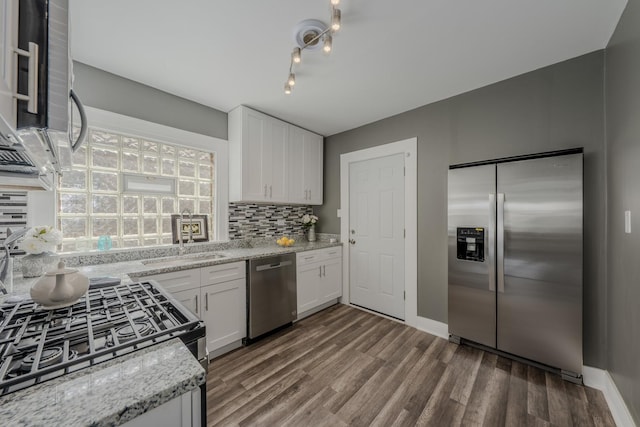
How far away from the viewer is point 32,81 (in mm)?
431

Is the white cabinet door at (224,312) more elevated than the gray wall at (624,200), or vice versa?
the gray wall at (624,200)

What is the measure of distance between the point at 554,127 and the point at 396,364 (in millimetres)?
2377

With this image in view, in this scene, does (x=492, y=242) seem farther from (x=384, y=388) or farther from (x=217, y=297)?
(x=217, y=297)

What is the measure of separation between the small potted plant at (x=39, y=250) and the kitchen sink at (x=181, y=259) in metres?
0.61

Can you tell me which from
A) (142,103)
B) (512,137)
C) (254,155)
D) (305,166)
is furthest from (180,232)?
(512,137)

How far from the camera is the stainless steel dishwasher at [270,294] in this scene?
7.91 feet

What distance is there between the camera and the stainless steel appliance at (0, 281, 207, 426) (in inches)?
23.3

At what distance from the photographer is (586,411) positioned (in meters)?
1.60

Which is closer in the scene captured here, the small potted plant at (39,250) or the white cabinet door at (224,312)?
the small potted plant at (39,250)

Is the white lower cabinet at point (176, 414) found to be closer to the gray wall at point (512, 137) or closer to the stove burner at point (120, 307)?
the stove burner at point (120, 307)

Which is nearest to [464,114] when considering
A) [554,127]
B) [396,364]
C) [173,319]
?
[554,127]

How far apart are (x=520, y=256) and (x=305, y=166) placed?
257cm

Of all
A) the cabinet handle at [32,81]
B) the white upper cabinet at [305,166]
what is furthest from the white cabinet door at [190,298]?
the cabinet handle at [32,81]

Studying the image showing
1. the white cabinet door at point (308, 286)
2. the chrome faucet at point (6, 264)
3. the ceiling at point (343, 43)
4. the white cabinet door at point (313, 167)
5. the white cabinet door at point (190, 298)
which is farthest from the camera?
the white cabinet door at point (313, 167)
